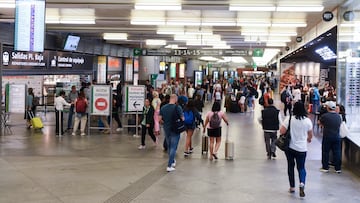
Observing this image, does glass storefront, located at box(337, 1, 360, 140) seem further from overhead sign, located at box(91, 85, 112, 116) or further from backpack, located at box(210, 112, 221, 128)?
overhead sign, located at box(91, 85, 112, 116)

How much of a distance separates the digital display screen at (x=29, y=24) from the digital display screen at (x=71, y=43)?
10509mm

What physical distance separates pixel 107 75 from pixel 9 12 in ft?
40.7

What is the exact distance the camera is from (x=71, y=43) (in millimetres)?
21078

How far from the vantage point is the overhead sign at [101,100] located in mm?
15062

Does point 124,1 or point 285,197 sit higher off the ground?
point 124,1

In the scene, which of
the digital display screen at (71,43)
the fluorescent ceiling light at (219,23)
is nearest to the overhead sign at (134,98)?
the fluorescent ceiling light at (219,23)

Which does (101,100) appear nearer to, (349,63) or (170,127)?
(170,127)

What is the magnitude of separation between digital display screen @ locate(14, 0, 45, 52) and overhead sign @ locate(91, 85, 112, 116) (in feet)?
16.0

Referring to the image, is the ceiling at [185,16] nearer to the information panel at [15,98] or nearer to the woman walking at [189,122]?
the information panel at [15,98]

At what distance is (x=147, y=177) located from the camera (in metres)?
8.84

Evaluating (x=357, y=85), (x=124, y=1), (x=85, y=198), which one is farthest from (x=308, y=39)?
(x=85, y=198)

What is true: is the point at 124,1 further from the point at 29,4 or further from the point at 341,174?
the point at 341,174

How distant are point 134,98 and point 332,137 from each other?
7.33 meters

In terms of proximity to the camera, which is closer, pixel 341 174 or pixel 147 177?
pixel 147 177
